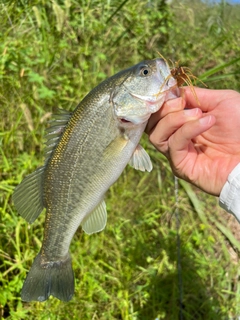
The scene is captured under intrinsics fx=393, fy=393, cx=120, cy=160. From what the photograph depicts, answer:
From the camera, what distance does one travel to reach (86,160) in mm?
1812

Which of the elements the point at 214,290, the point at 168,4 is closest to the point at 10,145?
the point at 214,290

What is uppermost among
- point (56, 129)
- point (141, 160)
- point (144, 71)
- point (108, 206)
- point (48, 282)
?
point (144, 71)

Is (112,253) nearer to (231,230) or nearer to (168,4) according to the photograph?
(231,230)

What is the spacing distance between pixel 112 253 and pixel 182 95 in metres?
1.62

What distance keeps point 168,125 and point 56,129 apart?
1.74 feet

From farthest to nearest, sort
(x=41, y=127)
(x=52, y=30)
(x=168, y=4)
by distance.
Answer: (x=168, y=4)
(x=52, y=30)
(x=41, y=127)

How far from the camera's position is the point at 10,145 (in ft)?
10.2

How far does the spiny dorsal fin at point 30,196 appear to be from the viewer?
76.5 inches

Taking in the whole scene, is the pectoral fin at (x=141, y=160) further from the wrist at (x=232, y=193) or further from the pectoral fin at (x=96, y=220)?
the wrist at (x=232, y=193)

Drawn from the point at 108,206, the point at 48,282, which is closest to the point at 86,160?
the point at 48,282

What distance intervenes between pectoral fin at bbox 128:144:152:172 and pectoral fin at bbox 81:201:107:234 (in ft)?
0.89

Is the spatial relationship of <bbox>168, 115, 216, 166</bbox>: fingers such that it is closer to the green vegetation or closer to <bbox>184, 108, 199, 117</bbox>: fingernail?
<bbox>184, 108, 199, 117</bbox>: fingernail

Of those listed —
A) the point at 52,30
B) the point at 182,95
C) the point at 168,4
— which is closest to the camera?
the point at 182,95

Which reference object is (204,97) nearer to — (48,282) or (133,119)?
(133,119)
